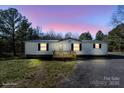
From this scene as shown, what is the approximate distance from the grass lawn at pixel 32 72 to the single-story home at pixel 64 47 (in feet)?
4.11

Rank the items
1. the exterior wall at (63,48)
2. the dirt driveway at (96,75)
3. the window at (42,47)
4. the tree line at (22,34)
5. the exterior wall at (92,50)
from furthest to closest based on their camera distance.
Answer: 1. the window at (42,47)
2. the exterior wall at (92,50)
3. the exterior wall at (63,48)
4. the tree line at (22,34)
5. the dirt driveway at (96,75)

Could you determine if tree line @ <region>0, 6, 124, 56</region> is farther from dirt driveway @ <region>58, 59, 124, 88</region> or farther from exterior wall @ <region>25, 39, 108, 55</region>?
dirt driveway @ <region>58, 59, 124, 88</region>

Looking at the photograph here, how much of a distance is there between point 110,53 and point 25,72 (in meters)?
5.32

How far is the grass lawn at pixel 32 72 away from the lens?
33.8 feet

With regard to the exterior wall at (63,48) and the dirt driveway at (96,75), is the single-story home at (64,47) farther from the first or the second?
the dirt driveway at (96,75)

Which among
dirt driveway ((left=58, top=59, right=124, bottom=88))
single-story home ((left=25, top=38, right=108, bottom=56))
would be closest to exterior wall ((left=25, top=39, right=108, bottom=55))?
Result: single-story home ((left=25, top=38, right=108, bottom=56))

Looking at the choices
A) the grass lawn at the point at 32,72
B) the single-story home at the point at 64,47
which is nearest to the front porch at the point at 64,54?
the single-story home at the point at 64,47

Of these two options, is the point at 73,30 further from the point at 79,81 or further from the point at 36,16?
the point at 79,81

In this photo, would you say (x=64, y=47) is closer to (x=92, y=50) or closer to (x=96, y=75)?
(x=92, y=50)

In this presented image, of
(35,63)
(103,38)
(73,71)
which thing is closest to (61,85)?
(73,71)

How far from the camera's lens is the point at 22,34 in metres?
13.3

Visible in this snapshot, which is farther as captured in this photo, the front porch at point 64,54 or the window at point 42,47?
the window at point 42,47

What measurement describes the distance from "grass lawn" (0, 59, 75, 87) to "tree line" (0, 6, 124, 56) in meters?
0.80

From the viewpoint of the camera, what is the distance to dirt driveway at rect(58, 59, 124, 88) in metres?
10.2
